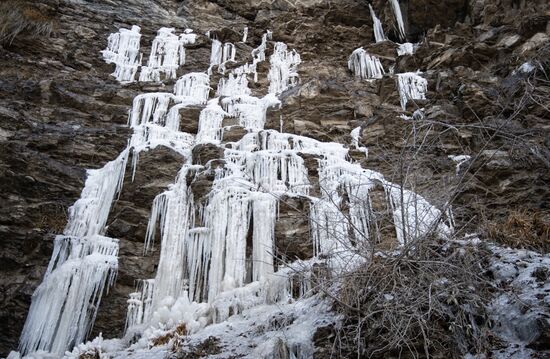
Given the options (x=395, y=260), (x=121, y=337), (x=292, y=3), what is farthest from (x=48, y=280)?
(x=292, y=3)

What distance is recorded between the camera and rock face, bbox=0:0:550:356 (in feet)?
24.9

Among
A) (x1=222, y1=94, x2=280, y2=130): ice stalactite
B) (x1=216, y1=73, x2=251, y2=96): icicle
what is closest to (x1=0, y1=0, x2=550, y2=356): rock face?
(x1=222, y1=94, x2=280, y2=130): ice stalactite

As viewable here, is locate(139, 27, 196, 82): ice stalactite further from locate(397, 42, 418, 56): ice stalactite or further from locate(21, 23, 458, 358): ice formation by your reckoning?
locate(397, 42, 418, 56): ice stalactite

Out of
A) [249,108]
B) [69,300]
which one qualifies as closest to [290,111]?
[249,108]

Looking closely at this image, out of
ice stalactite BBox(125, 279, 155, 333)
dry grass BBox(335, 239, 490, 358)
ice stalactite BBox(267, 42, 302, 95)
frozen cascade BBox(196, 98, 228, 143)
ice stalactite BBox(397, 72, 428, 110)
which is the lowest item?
dry grass BBox(335, 239, 490, 358)

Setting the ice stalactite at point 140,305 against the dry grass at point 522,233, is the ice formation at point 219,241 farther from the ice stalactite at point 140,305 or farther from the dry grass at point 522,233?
the dry grass at point 522,233

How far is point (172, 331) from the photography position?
20.3 ft

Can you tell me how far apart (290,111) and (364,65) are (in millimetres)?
3159

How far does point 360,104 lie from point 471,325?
7382 mm

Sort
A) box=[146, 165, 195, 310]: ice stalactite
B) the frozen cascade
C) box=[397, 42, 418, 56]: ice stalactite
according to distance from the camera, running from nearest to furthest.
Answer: box=[146, 165, 195, 310]: ice stalactite → the frozen cascade → box=[397, 42, 418, 56]: ice stalactite

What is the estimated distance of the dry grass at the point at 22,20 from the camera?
11992 millimetres

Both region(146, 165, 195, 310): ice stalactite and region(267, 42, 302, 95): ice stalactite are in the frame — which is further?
region(267, 42, 302, 95): ice stalactite

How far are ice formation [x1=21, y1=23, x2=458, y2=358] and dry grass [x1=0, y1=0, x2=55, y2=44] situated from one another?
4417 mm

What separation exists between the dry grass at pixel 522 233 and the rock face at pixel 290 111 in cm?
11
